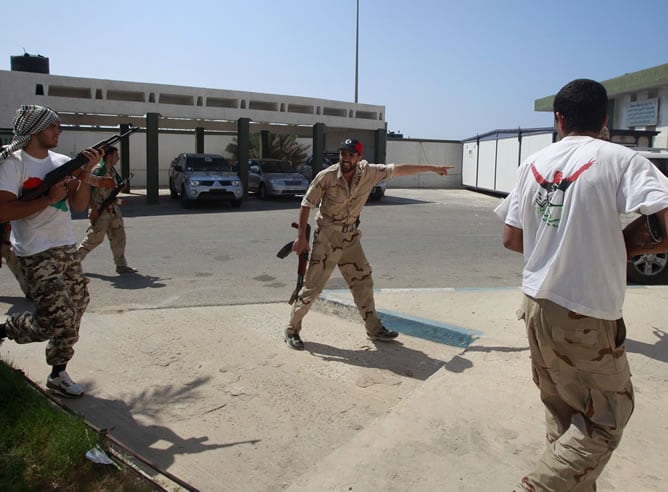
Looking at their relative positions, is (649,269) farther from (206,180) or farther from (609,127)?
(609,127)

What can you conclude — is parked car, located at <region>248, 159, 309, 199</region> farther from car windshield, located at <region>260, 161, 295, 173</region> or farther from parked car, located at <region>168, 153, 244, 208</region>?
parked car, located at <region>168, 153, 244, 208</region>

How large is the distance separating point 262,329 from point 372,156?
72.1 feet

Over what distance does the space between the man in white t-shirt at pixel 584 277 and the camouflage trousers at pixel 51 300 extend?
276 centimetres

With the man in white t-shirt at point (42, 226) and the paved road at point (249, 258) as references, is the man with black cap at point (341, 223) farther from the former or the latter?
the paved road at point (249, 258)

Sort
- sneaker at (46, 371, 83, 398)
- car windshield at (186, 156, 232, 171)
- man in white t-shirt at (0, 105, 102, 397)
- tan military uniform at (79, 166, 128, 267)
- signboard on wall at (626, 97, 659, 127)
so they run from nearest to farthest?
man in white t-shirt at (0, 105, 102, 397) < sneaker at (46, 371, 83, 398) < tan military uniform at (79, 166, 128, 267) < car windshield at (186, 156, 232, 171) < signboard on wall at (626, 97, 659, 127)

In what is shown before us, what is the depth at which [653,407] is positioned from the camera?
137 inches

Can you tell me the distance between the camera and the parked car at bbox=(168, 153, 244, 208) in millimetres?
17703

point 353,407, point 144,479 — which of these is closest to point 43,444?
point 144,479

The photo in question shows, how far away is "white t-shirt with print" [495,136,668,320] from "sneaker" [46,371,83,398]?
10.2ft

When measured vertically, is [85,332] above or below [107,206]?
below

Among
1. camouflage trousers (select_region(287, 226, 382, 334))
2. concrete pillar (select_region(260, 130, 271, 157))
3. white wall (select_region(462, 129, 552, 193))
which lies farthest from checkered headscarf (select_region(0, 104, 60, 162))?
concrete pillar (select_region(260, 130, 271, 157))

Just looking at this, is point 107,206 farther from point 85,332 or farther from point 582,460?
point 582,460

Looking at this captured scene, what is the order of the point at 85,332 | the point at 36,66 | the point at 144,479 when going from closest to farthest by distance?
the point at 144,479
the point at 85,332
the point at 36,66

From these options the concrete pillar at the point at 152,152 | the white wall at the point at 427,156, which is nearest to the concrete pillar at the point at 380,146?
the white wall at the point at 427,156
